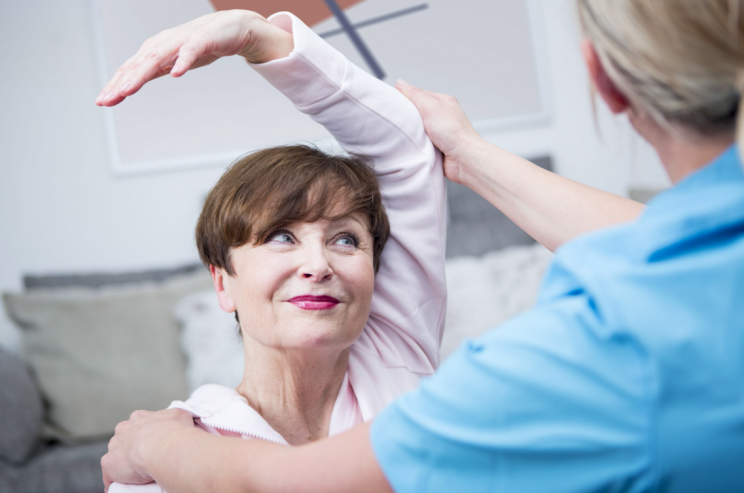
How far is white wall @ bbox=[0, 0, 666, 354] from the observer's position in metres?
2.96

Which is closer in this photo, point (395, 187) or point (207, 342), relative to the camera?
point (395, 187)

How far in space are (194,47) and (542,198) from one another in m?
0.67

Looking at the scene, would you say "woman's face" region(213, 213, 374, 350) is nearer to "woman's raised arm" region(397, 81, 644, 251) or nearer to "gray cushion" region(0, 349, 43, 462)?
"woman's raised arm" region(397, 81, 644, 251)

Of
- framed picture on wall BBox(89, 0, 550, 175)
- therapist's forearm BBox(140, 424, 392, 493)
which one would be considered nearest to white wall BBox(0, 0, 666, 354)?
framed picture on wall BBox(89, 0, 550, 175)

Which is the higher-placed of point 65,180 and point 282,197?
point 282,197

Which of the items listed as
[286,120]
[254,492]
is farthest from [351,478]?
[286,120]

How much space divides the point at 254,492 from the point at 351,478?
0.13 m

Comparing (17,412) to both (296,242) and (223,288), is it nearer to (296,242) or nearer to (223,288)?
(223,288)

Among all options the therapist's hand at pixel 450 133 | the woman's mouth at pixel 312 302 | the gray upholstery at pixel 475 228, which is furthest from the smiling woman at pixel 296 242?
the gray upholstery at pixel 475 228

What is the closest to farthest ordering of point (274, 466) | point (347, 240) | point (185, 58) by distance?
point (274, 466), point (185, 58), point (347, 240)

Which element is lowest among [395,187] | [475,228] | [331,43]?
[475,228]

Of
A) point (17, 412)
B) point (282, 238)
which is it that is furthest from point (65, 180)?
point (282, 238)

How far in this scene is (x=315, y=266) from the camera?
1104mm

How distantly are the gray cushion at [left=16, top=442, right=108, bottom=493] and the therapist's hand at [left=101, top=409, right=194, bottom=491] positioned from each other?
1.26 m
